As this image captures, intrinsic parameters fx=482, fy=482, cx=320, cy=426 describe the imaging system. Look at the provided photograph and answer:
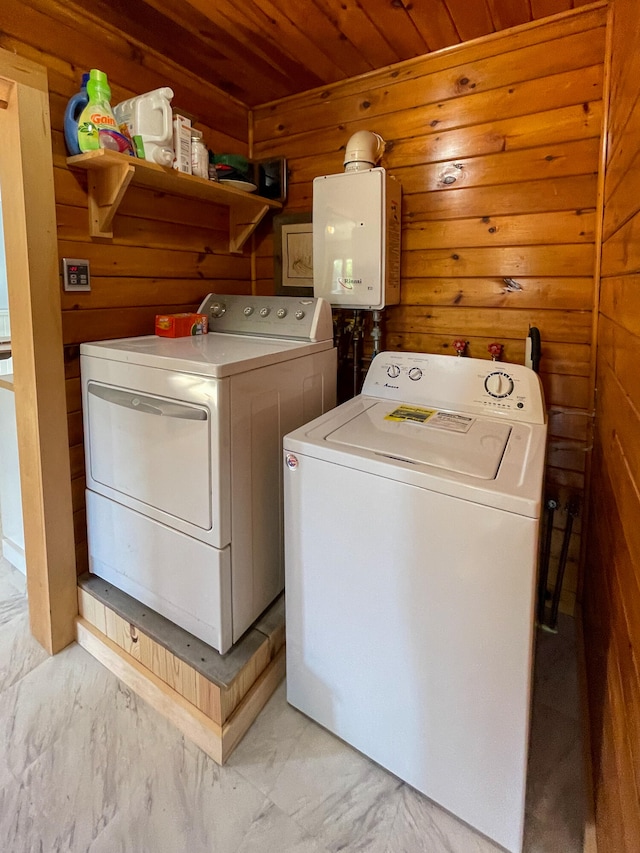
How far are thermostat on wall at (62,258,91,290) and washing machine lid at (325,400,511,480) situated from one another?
0.99 meters

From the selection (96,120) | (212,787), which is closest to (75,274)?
(96,120)

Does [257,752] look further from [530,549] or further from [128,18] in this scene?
[128,18]

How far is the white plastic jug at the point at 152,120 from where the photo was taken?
4.91 feet

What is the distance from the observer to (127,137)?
1505 millimetres

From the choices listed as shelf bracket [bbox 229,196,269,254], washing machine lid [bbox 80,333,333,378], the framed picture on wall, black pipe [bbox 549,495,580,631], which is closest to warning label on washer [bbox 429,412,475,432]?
washing machine lid [bbox 80,333,333,378]

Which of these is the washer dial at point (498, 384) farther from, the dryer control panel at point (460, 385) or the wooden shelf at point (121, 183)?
the wooden shelf at point (121, 183)

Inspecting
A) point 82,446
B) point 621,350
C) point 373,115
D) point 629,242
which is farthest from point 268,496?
point 373,115

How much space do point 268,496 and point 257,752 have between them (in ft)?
2.38

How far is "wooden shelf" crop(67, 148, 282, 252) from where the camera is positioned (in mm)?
1449

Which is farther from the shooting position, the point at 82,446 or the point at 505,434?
the point at 82,446

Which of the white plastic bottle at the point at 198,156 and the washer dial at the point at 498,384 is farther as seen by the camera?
the white plastic bottle at the point at 198,156

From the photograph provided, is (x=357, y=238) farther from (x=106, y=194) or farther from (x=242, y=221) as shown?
(x=106, y=194)

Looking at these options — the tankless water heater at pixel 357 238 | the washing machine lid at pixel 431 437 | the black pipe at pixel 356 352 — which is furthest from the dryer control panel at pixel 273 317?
the washing machine lid at pixel 431 437

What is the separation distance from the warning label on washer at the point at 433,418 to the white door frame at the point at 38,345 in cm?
108
